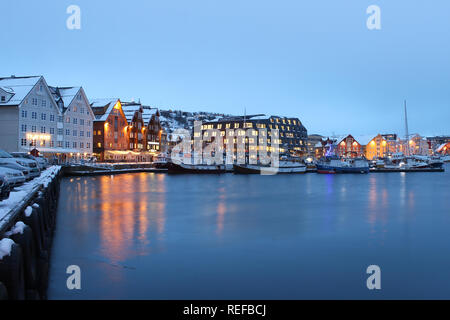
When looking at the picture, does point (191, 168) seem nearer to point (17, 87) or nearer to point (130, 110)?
point (130, 110)

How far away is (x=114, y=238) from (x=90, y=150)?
238 ft

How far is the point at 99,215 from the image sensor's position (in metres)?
26.0

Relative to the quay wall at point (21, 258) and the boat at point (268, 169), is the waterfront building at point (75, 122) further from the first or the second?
the quay wall at point (21, 258)

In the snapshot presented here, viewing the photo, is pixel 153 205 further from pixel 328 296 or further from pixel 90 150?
pixel 90 150

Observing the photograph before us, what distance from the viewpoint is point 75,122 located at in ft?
264

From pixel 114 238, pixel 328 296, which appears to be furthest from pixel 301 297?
pixel 114 238

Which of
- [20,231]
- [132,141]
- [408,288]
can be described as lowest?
[408,288]

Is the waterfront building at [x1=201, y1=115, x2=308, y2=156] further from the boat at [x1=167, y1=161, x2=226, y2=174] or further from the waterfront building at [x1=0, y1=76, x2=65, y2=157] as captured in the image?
the waterfront building at [x1=0, y1=76, x2=65, y2=157]

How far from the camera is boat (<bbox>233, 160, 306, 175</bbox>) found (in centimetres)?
9538

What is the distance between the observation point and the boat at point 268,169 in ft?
313

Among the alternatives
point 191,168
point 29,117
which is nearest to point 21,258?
point 29,117

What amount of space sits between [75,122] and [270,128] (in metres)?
95.2

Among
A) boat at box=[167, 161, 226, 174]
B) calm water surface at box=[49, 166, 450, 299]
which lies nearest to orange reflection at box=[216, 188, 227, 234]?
calm water surface at box=[49, 166, 450, 299]
